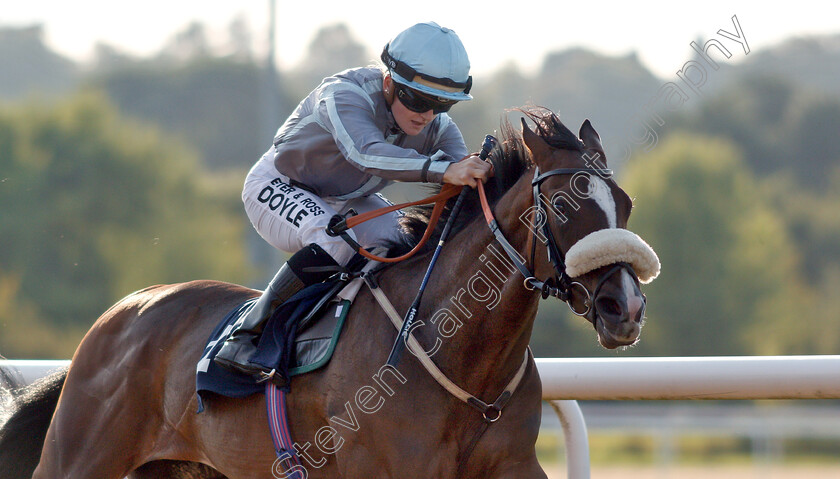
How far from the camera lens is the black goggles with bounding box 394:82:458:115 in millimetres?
3777

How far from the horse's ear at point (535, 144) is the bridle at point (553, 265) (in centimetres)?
5

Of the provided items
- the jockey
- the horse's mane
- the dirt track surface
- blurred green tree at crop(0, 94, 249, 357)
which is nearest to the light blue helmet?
the jockey

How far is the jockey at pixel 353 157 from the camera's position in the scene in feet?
11.9

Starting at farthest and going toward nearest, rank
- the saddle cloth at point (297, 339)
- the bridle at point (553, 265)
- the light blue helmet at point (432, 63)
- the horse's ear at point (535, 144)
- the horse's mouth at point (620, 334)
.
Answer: the light blue helmet at point (432, 63)
the saddle cloth at point (297, 339)
the horse's ear at point (535, 144)
the bridle at point (553, 265)
the horse's mouth at point (620, 334)

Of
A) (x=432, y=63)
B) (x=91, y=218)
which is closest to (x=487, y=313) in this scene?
(x=432, y=63)

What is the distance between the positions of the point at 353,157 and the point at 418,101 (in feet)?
1.19

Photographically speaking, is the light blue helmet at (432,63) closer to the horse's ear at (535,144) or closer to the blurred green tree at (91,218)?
the horse's ear at (535,144)

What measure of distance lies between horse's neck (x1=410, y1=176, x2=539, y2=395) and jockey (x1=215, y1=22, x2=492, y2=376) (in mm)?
242

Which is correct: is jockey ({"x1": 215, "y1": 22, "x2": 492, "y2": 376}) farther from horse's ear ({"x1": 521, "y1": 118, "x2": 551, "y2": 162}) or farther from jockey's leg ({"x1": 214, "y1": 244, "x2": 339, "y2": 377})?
horse's ear ({"x1": 521, "y1": 118, "x2": 551, "y2": 162})

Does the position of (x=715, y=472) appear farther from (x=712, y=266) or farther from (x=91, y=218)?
(x=91, y=218)

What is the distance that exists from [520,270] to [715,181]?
33.9 meters

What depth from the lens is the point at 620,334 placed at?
2.89m

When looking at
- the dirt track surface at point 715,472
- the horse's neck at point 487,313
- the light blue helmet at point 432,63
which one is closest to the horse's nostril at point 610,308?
the horse's neck at point 487,313

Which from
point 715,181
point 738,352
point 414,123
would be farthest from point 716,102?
point 414,123
